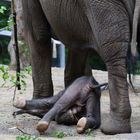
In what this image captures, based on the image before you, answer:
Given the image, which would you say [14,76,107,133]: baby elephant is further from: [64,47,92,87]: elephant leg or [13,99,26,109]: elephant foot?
[64,47,92,87]: elephant leg

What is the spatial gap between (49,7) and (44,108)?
3.01 feet

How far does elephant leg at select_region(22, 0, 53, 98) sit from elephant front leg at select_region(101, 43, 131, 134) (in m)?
1.31

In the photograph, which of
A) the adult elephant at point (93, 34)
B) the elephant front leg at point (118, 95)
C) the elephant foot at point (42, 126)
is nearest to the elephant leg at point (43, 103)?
the adult elephant at point (93, 34)

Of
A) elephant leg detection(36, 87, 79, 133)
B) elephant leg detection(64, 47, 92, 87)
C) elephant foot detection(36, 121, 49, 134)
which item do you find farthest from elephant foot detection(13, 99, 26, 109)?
elephant leg detection(64, 47, 92, 87)

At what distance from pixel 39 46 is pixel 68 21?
0.87m

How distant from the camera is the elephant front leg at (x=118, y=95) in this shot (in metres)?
5.83

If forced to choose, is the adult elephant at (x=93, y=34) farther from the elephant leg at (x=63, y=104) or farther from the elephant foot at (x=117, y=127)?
the elephant leg at (x=63, y=104)

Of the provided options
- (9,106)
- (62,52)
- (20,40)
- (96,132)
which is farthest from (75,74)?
(62,52)

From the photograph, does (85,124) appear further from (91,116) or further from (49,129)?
(49,129)

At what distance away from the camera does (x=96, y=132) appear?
602 cm

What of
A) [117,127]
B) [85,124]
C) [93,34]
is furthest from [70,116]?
[93,34]

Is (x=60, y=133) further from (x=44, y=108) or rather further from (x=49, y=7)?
(x=49, y=7)

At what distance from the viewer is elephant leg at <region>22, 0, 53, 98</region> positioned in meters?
7.00

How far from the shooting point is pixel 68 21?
6.33 meters
